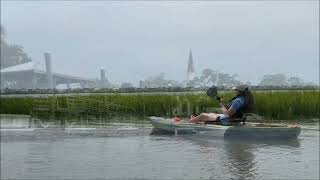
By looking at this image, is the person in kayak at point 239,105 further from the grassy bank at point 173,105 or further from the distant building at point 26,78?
the distant building at point 26,78

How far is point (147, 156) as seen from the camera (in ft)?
34.1

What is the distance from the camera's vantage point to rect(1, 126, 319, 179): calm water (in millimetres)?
8484

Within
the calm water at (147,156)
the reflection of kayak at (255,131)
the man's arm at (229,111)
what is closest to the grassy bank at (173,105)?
the calm water at (147,156)

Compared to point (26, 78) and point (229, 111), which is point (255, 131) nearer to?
point (229, 111)

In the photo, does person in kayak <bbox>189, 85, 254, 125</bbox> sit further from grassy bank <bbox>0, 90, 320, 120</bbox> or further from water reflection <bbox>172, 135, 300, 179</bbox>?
grassy bank <bbox>0, 90, 320, 120</bbox>

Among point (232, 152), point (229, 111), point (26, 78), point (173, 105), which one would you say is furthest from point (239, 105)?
point (26, 78)

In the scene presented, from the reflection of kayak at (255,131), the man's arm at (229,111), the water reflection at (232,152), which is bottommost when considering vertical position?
the water reflection at (232,152)

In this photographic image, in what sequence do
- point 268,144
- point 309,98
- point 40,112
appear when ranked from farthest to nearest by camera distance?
point 309,98
point 40,112
point 268,144

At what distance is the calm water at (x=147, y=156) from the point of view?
8484 mm

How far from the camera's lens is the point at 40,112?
741 inches

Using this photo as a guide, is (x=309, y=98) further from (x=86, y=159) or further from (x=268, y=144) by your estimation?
(x=86, y=159)

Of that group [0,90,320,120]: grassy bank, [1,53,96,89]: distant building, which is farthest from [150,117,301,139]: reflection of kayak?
[1,53,96,89]: distant building

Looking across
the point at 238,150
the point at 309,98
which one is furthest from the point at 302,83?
the point at 238,150

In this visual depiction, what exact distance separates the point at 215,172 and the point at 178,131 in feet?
19.0
